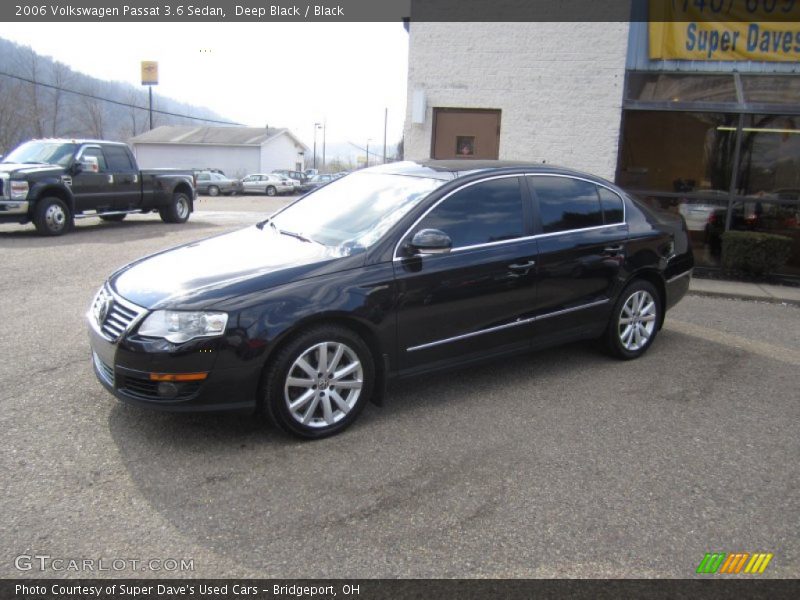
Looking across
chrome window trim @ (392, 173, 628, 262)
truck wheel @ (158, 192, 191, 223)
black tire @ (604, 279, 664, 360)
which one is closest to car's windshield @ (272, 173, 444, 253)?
chrome window trim @ (392, 173, 628, 262)

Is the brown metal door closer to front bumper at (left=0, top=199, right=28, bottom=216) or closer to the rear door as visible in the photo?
the rear door

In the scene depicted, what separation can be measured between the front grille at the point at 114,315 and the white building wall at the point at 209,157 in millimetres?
56056

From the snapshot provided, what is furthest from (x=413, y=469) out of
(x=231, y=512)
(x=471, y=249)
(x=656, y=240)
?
(x=656, y=240)

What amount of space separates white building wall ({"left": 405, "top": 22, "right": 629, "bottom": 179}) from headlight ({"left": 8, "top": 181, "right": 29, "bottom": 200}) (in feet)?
24.0

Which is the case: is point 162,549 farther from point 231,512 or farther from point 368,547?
point 368,547

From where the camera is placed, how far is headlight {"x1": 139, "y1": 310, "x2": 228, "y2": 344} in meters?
3.59

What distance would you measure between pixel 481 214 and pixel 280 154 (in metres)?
61.8

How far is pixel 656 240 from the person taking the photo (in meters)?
5.68

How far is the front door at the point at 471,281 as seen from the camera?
13.9ft

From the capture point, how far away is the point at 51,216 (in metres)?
12.6

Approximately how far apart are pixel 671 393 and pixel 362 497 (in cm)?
271

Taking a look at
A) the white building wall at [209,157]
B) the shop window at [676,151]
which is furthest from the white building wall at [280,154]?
the shop window at [676,151]

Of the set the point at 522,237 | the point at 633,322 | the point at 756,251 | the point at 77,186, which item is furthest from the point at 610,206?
the point at 77,186

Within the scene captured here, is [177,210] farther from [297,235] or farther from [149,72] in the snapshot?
[149,72]
